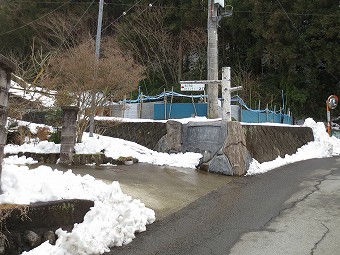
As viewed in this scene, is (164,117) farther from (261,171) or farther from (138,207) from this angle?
(138,207)

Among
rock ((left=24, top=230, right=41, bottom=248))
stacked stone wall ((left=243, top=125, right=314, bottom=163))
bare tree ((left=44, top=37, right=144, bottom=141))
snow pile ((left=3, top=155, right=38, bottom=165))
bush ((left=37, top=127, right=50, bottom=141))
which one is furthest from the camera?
stacked stone wall ((left=243, top=125, right=314, bottom=163))

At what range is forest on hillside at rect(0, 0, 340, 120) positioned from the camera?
22.0 meters

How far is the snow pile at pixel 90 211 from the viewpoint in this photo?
3.69 meters

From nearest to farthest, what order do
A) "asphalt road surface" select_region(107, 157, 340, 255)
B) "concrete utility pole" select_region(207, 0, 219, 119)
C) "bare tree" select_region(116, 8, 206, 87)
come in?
"asphalt road surface" select_region(107, 157, 340, 255) < "concrete utility pole" select_region(207, 0, 219, 119) < "bare tree" select_region(116, 8, 206, 87)

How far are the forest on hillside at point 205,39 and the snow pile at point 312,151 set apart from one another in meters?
5.31

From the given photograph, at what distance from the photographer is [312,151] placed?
50.4ft

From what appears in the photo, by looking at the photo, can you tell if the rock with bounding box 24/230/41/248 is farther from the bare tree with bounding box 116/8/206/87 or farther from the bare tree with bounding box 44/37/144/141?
Result: the bare tree with bounding box 116/8/206/87

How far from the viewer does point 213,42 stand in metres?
13.5

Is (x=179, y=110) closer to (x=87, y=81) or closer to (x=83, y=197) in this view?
(x=87, y=81)

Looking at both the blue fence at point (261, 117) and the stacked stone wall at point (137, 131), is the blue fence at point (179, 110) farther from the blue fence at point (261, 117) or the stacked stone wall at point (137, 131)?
the stacked stone wall at point (137, 131)

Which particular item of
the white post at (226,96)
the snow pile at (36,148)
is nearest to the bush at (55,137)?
the snow pile at (36,148)

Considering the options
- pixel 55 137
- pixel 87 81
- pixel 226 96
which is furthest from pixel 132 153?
pixel 226 96

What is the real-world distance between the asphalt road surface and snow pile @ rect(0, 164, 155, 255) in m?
0.18

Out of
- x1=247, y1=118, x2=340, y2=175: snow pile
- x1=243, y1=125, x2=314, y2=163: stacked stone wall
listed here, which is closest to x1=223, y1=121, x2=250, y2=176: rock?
x1=247, y1=118, x2=340, y2=175: snow pile
